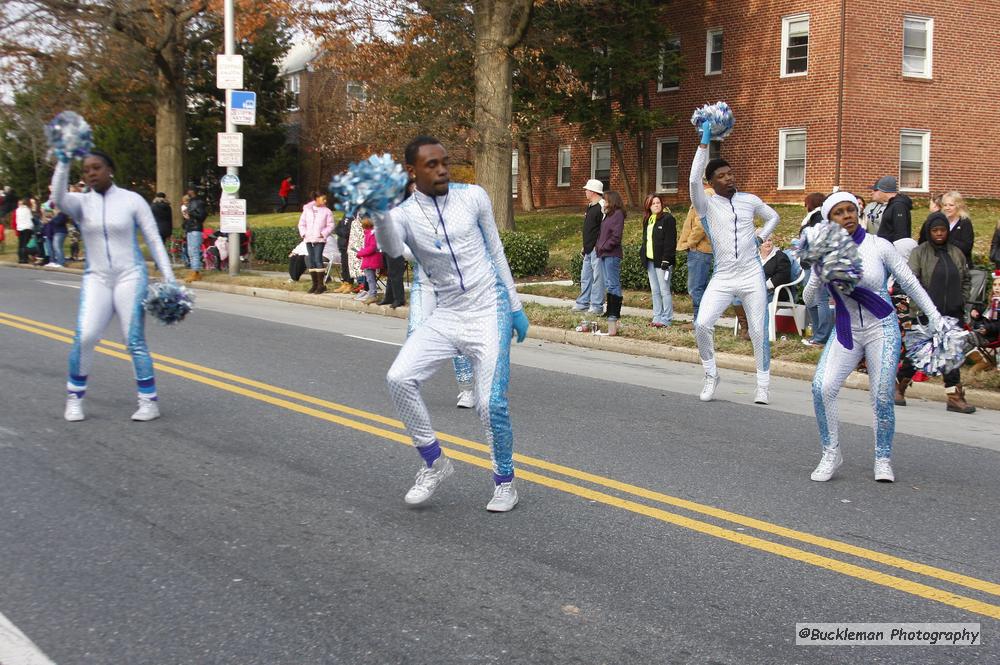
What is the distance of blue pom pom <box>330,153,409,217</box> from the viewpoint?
5180mm

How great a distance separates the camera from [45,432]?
8156 millimetres

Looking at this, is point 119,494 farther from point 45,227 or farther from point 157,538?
point 45,227

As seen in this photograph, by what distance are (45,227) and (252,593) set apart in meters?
27.2

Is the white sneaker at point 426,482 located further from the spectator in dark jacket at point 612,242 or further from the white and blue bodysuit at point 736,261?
the spectator in dark jacket at point 612,242

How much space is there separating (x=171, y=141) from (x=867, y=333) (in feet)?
104

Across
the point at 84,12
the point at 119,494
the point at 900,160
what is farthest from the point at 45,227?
the point at 119,494

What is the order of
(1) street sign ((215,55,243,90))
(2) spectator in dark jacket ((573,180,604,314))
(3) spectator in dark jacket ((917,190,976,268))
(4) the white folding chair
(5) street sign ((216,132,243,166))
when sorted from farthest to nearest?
(5) street sign ((216,132,243,166)) → (1) street sign ((215,55,243,90)) → (2) spectator in dark jacket ((573,180,604,314)) → (4) the white folding chair → (3) spectator in dark jacket ((917,190,976,268))

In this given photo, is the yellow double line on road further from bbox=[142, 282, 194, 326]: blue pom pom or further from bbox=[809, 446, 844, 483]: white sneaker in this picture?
bbox=[142, 282, 194, 326]: blue pom pom

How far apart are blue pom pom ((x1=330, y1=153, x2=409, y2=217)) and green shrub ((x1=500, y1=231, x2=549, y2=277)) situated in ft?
58.2

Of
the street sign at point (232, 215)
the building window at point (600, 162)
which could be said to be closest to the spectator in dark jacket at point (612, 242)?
the street sign at point (232, 215)

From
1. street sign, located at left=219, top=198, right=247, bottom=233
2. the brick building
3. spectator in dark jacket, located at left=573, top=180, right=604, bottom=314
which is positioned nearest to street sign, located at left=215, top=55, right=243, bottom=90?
street sign, located at left=219, top=198, right=247, bottom=233

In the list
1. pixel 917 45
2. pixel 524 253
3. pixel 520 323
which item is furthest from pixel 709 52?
pixel 520 323

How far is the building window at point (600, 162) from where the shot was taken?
3828 centimetres

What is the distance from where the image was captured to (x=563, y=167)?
132 ft
